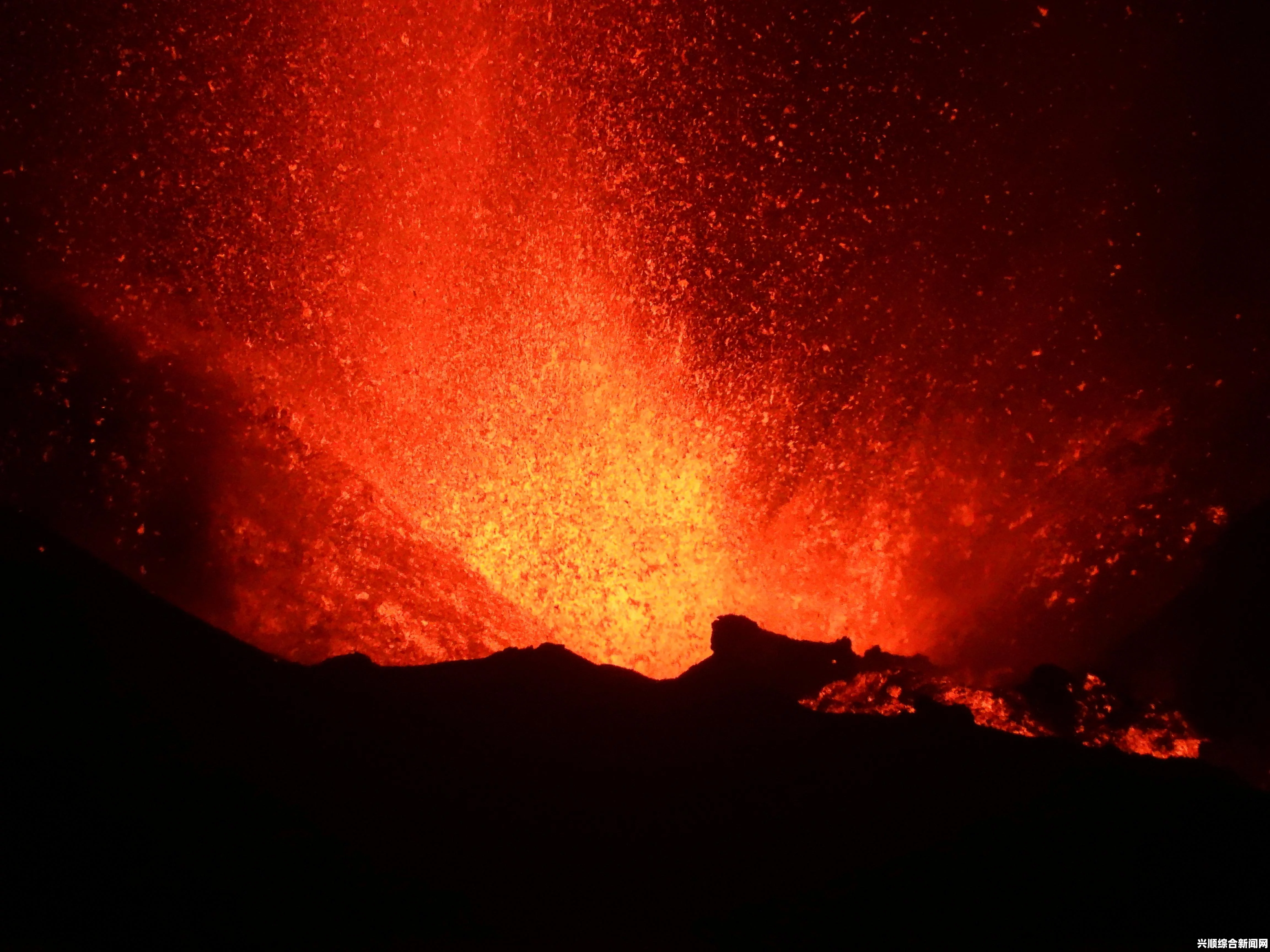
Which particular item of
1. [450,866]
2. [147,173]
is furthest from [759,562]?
[147,173]

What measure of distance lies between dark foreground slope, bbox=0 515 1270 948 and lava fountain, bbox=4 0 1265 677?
2.30 meters

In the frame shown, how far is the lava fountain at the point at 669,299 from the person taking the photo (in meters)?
5.79

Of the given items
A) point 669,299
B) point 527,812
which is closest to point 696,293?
point 669,299

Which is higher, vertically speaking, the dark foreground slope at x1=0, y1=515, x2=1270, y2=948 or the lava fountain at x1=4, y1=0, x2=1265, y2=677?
the lava fountain at x1=4, y1=0, x2=1265, y2=677

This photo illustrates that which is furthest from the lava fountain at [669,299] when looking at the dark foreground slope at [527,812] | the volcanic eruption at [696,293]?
the dark foreground slope at [527,812]

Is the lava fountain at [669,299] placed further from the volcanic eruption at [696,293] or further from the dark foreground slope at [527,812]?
the dark foreground slope at [527,812]

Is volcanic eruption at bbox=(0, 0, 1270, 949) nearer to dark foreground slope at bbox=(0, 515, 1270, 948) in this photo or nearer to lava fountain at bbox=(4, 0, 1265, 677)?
lava fountain at bbox=(4, 0, 1265, 677)

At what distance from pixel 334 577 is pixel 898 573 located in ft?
14.0

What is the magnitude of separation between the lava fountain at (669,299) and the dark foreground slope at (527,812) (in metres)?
2.30

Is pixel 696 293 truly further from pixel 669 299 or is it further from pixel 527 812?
pixel 527 812

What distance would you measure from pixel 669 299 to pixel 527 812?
189 inches

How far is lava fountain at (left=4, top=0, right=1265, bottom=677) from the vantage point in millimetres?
5793

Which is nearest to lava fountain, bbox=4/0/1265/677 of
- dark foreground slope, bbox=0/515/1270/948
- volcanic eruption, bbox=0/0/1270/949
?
volcanic eruption, bbox=0/0/1270/949

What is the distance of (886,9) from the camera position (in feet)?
20.8
